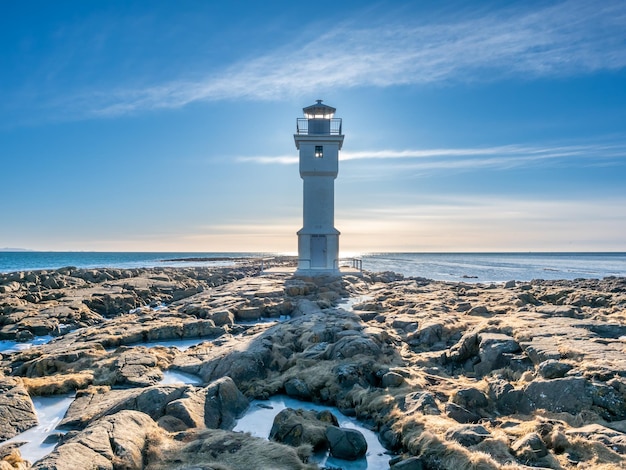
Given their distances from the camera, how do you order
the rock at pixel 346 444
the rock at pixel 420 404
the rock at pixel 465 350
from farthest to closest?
the rock at pixel 465 350 → the rock at pixel 420 404 → the rock at pixel 346 444

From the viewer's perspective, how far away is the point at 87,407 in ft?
27.9

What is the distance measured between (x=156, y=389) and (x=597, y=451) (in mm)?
6936

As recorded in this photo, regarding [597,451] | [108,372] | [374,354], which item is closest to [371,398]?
[374,354]

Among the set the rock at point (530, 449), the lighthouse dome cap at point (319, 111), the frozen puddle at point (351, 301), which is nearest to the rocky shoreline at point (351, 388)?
the rock at point (530, 449)

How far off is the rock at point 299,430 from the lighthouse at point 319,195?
75.9ft

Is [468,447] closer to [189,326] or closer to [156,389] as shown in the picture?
[156,389]

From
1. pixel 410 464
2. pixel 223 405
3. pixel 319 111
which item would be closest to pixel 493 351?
pixel 410 464

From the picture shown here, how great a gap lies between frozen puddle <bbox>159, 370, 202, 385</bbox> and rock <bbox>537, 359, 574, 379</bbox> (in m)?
7.49

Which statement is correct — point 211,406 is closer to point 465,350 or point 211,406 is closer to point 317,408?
point 317,408

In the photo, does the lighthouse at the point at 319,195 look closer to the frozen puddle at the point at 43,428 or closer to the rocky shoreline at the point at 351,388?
the rocky shoreline at the point at 351,388

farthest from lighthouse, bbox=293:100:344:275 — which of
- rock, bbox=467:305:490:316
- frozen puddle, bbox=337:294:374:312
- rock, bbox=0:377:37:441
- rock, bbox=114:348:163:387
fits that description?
rock, bbox=0:377:37:441

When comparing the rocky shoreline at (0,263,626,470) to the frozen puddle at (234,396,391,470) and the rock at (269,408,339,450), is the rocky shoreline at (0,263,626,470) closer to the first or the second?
the rock at (269,408,339,450)

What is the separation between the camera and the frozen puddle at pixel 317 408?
20.9ft

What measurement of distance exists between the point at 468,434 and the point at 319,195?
25496mm
